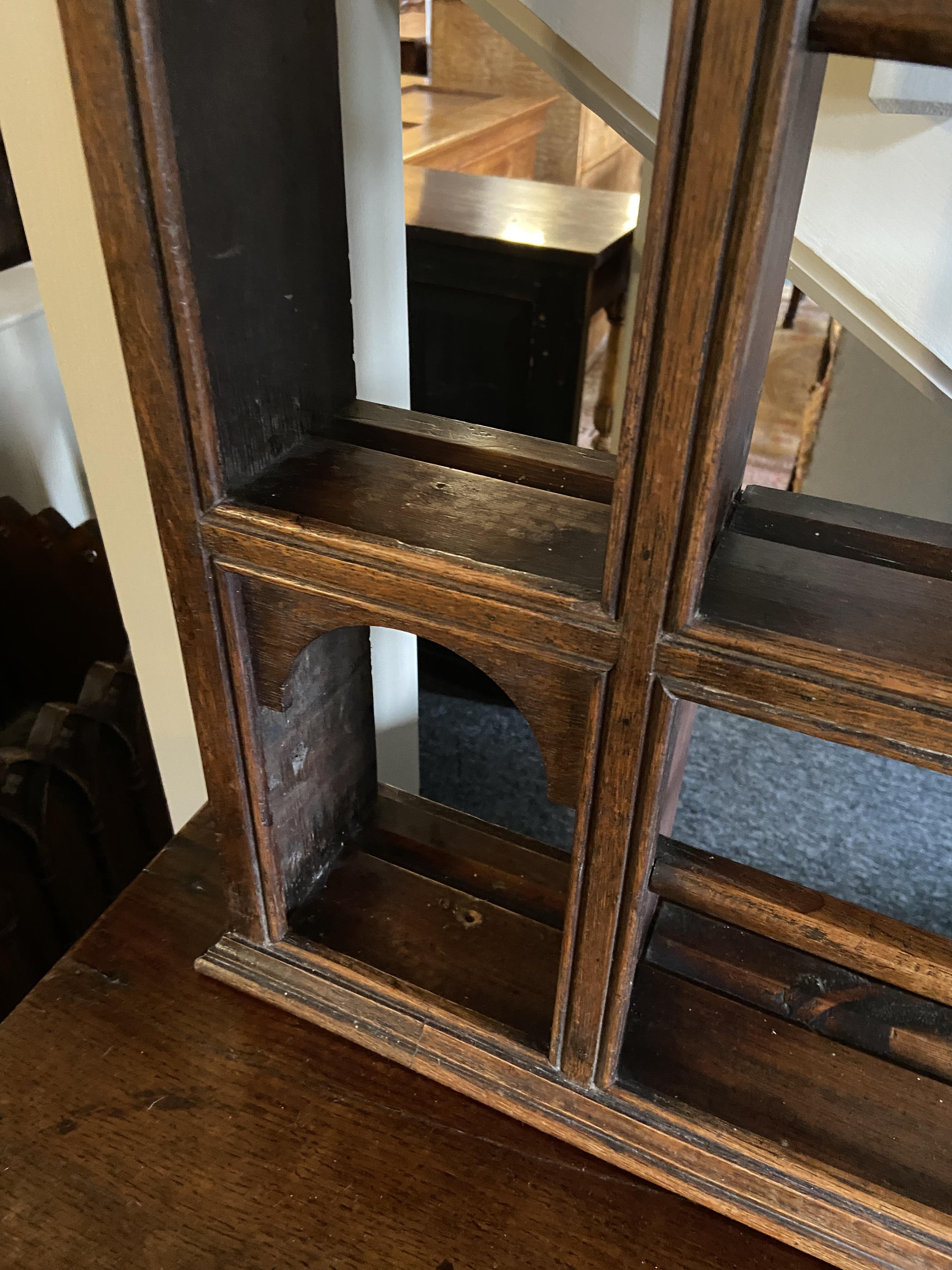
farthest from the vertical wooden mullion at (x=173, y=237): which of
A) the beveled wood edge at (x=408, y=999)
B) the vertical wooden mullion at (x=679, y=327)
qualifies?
the beveled wood edge at (x=408, y=999)

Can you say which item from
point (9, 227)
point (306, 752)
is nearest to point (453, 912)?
point (306, 752)

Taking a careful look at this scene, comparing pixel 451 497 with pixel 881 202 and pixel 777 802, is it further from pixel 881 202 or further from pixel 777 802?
pixel 777 802

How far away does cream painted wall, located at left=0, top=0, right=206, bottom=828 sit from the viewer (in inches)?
26.6

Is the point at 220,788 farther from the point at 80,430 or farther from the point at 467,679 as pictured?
the point at 467,679

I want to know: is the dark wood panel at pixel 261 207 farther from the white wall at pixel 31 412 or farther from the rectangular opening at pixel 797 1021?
the white wall at pixel 31 412

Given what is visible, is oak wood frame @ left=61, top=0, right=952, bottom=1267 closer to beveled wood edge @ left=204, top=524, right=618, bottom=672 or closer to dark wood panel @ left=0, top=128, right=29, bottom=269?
beveled wood edge @ left=204, top=524, right=618, bottom=672

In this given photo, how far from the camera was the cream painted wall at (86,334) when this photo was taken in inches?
26.6

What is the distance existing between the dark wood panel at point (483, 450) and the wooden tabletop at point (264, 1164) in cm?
49

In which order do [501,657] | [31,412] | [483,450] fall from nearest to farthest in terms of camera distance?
[501,657]
[483,450]
[31,412]

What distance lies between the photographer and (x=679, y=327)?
0.45 meters

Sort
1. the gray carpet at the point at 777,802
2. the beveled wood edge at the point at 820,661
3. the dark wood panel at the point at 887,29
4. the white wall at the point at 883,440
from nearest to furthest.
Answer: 1. the dark wood panel at the point at 887,29
2. the beveled wood edge at the point at 820,661
3. the gray carpet at the point at 777,802
4. the white wall at the point at 883,440

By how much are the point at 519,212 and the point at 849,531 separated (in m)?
1.22

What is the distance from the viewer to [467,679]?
5.38 ft

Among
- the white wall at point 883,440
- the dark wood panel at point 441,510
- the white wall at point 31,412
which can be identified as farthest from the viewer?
the white wall at point 883,440
